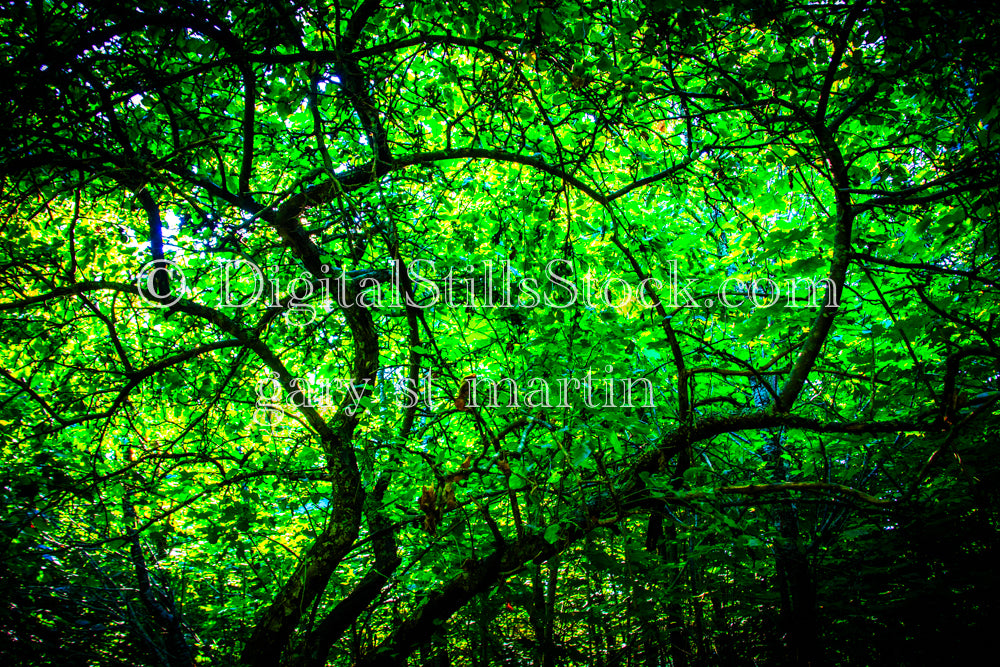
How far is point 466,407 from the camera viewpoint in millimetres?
2760

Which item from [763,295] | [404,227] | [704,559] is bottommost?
[704,559]

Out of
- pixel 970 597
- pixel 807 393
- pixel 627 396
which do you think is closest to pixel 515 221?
pixel 627 396

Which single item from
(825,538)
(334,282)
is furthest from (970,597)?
(334,282)

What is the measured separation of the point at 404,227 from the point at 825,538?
15.3 feet

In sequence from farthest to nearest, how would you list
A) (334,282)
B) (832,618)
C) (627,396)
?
(832,618), (334,282), (627,396)

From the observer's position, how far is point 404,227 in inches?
185

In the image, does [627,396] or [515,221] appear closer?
[627,396]

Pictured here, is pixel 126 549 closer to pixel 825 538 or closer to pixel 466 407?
pixel 466 407

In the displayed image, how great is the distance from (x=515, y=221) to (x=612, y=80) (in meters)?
1.30

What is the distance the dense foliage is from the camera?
2.59 meters

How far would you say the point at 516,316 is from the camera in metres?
3.70

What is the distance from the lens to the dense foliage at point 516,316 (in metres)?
2.59

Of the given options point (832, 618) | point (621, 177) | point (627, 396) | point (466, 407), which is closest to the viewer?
point (466, 407)

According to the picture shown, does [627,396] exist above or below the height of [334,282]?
below
